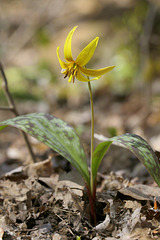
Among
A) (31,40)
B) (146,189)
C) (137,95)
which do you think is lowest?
(137,95)

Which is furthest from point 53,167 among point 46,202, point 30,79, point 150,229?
point 30,79

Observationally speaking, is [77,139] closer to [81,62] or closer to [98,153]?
[98,153]

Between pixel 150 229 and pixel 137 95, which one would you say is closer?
pixel 150 229

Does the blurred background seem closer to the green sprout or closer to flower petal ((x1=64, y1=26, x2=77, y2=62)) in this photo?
the green sprout

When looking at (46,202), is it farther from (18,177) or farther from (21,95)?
(21,95)

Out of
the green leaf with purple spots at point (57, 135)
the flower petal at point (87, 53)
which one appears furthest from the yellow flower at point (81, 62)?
the green leaf with purple spots at point (57, 135)

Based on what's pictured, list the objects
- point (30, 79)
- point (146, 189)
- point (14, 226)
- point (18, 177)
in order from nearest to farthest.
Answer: point (14, 226)
point (146, 189)
point (18, 177)
point (30, 79)

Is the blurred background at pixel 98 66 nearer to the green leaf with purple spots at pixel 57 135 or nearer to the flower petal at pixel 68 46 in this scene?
the green leaf with purple spots at pixel 57 135
